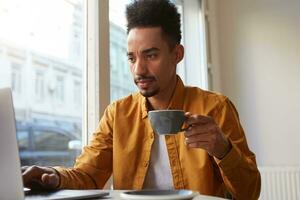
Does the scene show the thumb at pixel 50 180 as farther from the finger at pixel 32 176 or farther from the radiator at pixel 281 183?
the radiator at pixel 281 183

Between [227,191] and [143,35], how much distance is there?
633 millimetres

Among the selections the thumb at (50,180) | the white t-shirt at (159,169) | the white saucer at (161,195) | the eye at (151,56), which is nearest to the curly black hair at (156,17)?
the eye at (151,56)

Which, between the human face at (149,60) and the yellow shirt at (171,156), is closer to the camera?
the yellow shirt at (171,156)

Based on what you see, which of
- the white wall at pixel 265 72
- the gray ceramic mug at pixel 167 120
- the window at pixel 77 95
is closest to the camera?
the gray ceramic mug at pixel 167 120

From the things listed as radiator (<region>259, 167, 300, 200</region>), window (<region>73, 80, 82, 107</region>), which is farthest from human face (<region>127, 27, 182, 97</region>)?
radiator (<region>259, 167, 300, 200</region>)

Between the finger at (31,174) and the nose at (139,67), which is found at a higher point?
the nose at (139,67)

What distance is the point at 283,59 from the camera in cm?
340

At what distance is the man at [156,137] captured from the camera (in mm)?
1274

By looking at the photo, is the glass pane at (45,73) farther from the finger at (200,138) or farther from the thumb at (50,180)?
the finger at (200,138)

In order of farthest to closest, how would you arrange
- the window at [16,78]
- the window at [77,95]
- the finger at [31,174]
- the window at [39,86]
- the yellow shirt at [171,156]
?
the window at [77,95]
the window at [39,86]
the window at [16,78]
the yellow shirt at [171,156]
the finger at [31,174]

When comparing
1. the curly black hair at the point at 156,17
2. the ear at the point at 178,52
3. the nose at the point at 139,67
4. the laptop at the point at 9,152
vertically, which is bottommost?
the laptop at the point at 9,152

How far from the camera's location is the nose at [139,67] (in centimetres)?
134

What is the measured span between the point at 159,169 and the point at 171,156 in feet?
0.21

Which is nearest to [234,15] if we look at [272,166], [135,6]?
[272,166]
